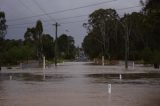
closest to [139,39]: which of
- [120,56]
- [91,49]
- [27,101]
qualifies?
[120,56]

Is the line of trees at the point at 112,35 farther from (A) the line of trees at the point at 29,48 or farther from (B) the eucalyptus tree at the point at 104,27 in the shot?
(A) the line of trees at the point at 29,48

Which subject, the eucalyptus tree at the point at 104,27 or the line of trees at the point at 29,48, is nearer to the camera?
the line of trees at the point at 29,48

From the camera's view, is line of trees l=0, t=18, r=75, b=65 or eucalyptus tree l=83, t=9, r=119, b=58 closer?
line of trees l=0, t=18, r=75, b=65

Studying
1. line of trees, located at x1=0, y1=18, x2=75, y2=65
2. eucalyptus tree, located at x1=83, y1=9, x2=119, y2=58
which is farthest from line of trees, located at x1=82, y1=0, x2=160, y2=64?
line of trees, located at x1=0, y1=18, x2=75, y2=65

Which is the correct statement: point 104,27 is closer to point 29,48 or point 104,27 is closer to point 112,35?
point 112,35

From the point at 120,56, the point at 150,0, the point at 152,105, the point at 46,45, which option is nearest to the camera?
the point at 152,105

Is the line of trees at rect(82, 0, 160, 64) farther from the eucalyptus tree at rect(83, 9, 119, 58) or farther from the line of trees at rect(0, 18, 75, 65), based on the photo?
the line of trees at rect(0, 18, 75, 65)

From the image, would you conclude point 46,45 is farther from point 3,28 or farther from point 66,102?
point 66,102

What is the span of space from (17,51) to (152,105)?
8872cm

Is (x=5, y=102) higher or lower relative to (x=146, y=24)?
lower

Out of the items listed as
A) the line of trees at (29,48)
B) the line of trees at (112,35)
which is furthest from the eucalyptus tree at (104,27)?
the line of trees at (29,48)

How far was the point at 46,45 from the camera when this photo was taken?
146 m

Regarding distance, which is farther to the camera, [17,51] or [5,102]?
[17,51]

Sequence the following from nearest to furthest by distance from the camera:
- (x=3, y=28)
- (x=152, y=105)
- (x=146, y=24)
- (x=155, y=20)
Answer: (x=152, y=105) → (x=155, y=20) → (x=146, y=24) → (x=3, y=28)
